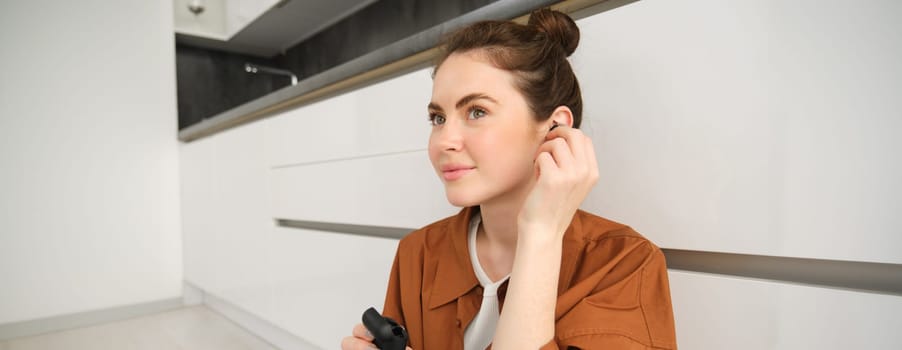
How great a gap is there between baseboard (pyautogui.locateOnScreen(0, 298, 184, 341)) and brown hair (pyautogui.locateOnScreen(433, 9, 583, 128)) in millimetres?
2340

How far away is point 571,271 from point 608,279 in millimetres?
61

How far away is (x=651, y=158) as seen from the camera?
0.67 m

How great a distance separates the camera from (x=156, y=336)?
76.9 inches

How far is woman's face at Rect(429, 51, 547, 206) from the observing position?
1.98 feet

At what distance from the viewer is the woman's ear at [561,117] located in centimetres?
62

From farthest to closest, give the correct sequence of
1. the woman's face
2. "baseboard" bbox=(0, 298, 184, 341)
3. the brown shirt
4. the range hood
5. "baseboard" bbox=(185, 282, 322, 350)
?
the range hood, "baseboard" bbox=(0, 298, 184, 341), "baseboard" bbox=(185, 282, 322, 350), the woman's face, the brown shirt

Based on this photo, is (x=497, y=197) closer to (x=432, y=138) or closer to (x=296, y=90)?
(x=432, y=138)

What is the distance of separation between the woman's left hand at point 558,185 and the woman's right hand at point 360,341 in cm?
25

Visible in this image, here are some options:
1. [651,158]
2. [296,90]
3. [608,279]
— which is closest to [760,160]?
[651,158]

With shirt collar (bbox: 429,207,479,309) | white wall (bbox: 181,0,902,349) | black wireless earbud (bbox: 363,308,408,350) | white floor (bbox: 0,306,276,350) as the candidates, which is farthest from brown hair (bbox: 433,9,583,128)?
white floor (bbox: 0,306,276,350)

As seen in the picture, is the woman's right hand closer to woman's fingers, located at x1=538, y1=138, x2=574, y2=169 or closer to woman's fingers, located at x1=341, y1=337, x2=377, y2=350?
woman's fingers, located at x1=341, y1=337, x2=377, y2=350

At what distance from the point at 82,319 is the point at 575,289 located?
2.46 meters

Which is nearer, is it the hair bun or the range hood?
the hair bun

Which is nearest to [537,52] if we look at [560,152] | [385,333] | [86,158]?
[560,152]
